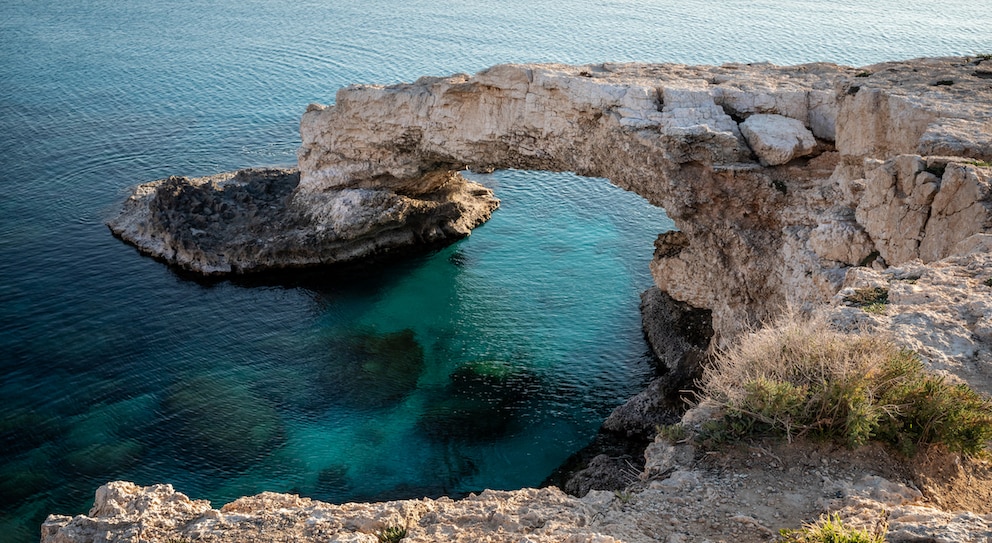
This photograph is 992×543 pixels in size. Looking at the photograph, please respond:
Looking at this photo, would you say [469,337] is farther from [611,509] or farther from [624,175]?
[611,509]

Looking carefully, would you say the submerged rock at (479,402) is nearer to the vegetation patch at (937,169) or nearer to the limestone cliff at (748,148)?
the limestone cliff at (748,148)

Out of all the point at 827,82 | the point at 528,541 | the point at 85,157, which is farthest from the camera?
the point at 85,157

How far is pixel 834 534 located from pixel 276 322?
30.7 meters

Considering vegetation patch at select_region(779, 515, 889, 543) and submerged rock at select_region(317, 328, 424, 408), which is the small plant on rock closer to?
vegetation patch at select_region(779, 515, 889, 543)

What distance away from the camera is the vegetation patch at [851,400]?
1419 centimetres

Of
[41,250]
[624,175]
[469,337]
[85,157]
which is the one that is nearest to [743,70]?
[624,175]

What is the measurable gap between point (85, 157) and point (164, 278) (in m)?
18.6

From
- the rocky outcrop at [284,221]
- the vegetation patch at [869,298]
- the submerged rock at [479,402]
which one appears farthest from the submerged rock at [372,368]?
the vegetation patch at [869,298]

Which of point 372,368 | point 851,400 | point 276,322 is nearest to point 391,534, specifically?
point 851,400

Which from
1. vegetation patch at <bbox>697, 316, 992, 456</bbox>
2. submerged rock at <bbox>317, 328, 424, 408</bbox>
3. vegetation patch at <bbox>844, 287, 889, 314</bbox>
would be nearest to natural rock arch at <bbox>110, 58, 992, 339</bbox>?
vegetation patch at <bbox>844, 287, 889, 314</bbox>

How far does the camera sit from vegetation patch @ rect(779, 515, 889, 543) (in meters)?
11.0

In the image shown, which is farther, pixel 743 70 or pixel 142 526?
pixel 743 70

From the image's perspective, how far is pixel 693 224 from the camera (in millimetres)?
31000

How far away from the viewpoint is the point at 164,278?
41.6 meters
